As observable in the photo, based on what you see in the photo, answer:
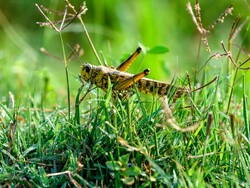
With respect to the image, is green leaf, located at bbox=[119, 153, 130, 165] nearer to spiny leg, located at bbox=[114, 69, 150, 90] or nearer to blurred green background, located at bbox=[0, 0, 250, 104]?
spiny leg, located at bbox=[114, 69, 150, 90]

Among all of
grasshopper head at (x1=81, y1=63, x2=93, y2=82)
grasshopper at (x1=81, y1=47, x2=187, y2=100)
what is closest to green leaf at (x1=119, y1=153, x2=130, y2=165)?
grasshopper at (x1=81, y1=47, x2=187, y2=100)

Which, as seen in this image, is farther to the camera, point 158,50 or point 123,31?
point 123,31

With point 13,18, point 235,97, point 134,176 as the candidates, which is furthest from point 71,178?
point 13,18

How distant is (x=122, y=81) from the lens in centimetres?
291

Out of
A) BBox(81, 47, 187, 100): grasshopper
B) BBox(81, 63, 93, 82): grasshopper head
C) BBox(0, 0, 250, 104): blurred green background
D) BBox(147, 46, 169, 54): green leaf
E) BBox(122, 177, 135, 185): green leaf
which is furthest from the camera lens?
BBox(0, 0, 250, 104): blurred green background

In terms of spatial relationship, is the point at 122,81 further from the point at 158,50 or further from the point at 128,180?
the point at 158,50

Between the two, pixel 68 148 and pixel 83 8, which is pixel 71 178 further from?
pixel 83 8

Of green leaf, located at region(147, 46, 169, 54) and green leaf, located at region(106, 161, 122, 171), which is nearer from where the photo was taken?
green leaf, located at region(106, 161, 122, 171)

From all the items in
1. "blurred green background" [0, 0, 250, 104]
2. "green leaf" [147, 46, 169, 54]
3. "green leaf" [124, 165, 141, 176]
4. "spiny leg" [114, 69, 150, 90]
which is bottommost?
"green leaf" [124, 165, 141, 176]

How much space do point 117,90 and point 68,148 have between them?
0.42 metres

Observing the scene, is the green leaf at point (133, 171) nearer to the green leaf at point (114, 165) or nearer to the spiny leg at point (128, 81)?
the green leaf at point (114, 165)

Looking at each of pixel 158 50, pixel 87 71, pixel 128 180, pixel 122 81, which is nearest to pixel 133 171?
pixel 128 180

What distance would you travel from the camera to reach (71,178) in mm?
2328

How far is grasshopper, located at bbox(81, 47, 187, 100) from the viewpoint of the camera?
2.89 m
